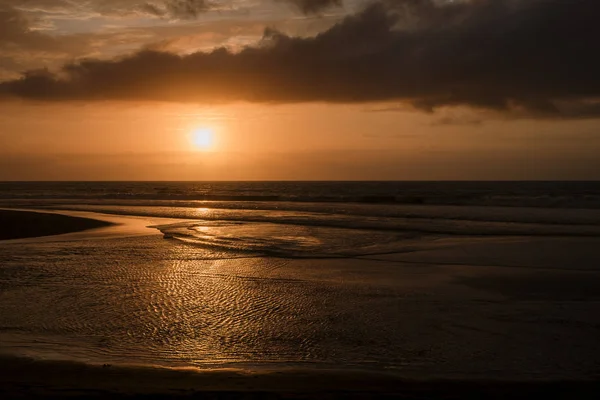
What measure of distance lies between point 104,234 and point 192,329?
1725 centimetres

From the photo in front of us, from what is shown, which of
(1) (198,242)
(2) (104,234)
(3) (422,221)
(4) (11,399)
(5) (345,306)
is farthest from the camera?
(3) (422,221)

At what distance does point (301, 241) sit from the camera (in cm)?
2188

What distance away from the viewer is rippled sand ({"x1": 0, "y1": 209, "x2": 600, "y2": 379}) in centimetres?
754

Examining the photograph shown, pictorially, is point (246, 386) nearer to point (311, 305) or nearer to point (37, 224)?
point (311, 305)

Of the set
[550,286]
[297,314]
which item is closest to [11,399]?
[297,314]

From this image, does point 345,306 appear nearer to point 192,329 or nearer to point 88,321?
point 192,329

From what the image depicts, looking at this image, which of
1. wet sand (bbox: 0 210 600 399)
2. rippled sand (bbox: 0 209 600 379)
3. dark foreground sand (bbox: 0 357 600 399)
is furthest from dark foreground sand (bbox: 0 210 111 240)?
dark foreground sand (bbox: 0 357 600 399)

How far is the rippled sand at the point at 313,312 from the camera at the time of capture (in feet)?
24.7

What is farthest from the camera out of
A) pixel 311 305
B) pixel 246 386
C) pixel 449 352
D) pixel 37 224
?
pixel 37 224

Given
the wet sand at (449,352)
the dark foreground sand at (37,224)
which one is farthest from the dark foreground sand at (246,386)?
the dark foreground sand at (37,224)

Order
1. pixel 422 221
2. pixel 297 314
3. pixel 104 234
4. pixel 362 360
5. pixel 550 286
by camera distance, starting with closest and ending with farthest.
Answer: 1. pixel 362 360
2. pixel 297 314
3. pixel 550 286
4. pixel 104 234
5. pixel 422 221

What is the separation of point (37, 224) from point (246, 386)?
26.9 m

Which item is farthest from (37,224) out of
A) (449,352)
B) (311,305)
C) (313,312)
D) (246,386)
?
(449,352)

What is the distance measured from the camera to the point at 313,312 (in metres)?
10.2
